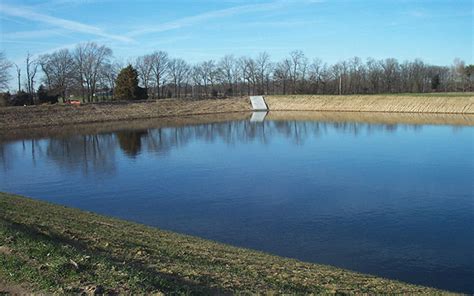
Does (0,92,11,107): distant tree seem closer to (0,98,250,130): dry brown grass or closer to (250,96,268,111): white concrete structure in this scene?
(0,98,250,130): dry brown grass

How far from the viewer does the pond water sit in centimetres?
1217

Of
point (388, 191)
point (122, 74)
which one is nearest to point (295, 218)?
point (388, 191)

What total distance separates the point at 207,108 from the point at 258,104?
1007cm

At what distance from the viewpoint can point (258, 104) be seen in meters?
77.8

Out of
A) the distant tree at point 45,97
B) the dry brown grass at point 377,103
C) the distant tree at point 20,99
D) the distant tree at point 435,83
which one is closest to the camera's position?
the dry brown grass at point 377,103

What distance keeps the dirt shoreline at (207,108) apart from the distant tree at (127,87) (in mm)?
4846

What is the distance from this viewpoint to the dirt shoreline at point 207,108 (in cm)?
5366

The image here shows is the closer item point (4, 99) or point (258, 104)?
point (4, 99)

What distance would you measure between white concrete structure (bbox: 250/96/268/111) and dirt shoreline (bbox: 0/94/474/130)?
2.96ft

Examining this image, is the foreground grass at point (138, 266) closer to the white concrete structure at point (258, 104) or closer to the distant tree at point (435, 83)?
the white concrete structure at point (258, 104)

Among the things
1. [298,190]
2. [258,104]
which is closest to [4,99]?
[258,104]

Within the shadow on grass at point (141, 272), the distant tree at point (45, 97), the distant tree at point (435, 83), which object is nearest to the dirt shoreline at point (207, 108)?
the distant tree at point (45, 97)

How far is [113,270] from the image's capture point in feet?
22.3

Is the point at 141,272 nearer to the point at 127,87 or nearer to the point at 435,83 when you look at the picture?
the point at 127,87
